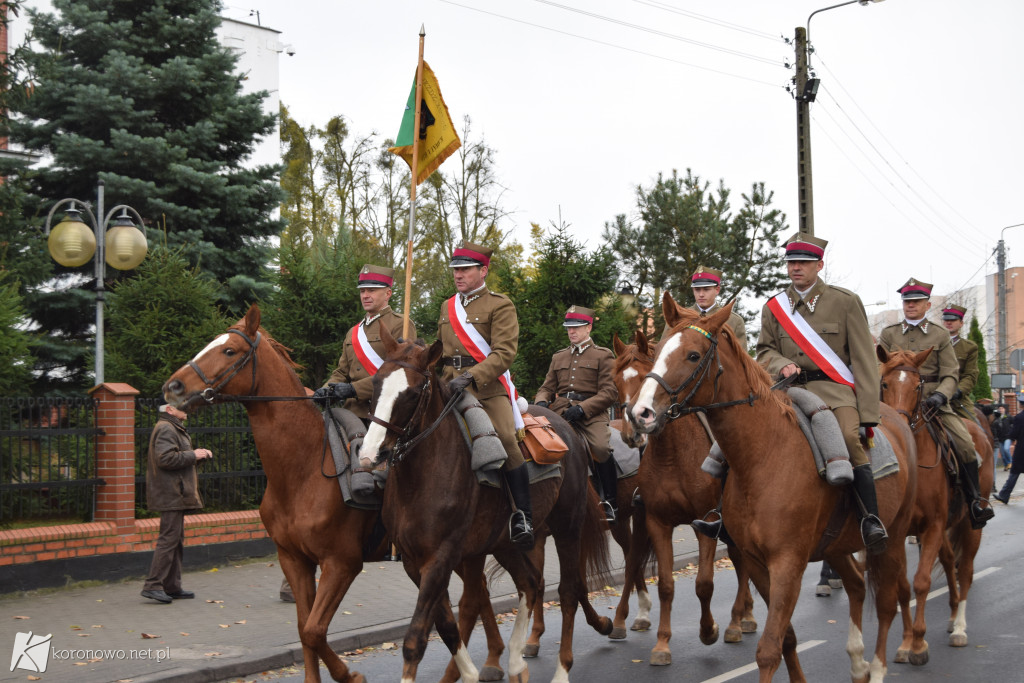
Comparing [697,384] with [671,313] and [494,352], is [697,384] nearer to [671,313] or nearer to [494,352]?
[671,313]

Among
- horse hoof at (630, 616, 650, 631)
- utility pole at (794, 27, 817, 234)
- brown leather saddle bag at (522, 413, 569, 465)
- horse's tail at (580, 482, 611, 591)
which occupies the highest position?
utility pole at (794, 27, 817, 234)

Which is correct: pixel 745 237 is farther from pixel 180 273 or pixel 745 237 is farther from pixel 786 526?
pixel 786 526

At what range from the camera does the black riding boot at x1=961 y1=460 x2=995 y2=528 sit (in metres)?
9.26

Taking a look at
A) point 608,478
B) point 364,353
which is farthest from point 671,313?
point 608,478

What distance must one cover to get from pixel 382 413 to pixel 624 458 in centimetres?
441

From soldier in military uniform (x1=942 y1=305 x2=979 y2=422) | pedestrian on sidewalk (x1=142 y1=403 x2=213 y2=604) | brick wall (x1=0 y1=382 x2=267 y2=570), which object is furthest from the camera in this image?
brick wall (x1=0 y1=382 x2=267 y2=570)

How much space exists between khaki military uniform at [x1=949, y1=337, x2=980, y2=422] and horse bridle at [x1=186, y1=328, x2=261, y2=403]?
22.3 ft

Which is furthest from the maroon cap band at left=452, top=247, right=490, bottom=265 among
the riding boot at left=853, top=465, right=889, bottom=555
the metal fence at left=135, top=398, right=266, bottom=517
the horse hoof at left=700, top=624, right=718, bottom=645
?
the metal fence at left=135, top=398, right=266, bottom=517

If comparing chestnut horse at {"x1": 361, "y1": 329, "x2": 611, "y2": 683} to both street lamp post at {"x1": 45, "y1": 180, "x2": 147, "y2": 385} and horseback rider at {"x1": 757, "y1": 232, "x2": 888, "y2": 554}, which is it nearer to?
horseback rider at {"x1": 757, "y1": 232, "x2": 888, "y2": 554}

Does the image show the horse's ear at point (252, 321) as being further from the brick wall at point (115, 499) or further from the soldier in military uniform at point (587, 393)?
the brick wall at point (115, 499)

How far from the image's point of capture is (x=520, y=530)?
668 centimetres

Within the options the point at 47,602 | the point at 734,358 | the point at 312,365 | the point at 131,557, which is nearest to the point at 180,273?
the point at 312,365

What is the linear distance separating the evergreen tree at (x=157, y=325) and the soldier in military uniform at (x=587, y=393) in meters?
5.43

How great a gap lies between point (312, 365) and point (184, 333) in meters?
2.26
